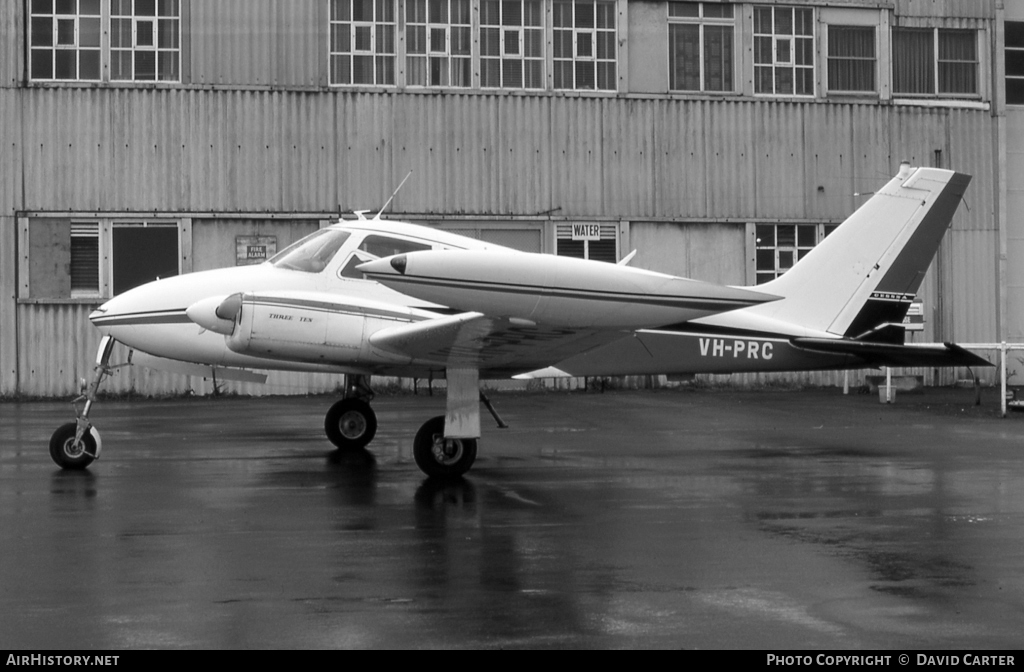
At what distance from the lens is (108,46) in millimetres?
22516

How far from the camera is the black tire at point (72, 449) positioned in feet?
36.5

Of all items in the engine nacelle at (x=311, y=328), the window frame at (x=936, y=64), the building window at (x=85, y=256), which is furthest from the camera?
the window frame at (x=936, y=64)

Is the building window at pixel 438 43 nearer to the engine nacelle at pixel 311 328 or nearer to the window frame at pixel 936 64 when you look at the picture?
the window frame at pixel 936 64

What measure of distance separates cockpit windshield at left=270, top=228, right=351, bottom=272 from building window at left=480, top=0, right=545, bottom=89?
41.0 ft

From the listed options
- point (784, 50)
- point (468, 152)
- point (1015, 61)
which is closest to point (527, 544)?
point (468, 152)

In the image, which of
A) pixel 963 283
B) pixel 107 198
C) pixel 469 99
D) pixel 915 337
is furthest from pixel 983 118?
pixel 107 198

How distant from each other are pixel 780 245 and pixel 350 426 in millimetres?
14290

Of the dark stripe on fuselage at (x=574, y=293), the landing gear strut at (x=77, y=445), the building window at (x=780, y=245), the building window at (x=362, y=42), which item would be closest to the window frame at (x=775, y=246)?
the building window at (x=780, y=245)

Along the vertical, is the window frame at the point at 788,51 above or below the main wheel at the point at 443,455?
above

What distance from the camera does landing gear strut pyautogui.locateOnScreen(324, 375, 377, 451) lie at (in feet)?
42.3

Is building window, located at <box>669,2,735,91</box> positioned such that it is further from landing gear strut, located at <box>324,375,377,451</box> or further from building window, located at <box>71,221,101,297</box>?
landing gear strut, located at <box>324,375,377,451</box>

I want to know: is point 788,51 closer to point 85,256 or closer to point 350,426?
point 85,256

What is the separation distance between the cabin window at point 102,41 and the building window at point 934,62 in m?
15.4

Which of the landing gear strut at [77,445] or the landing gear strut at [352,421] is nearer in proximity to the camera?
the landing gear strut at [77,445]
